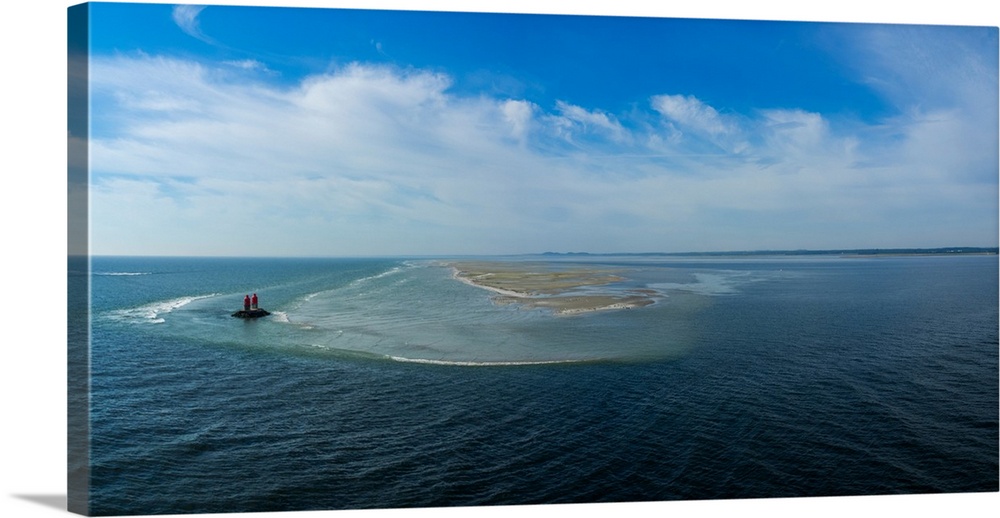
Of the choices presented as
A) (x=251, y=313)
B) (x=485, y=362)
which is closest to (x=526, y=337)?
(x=485, y=362)

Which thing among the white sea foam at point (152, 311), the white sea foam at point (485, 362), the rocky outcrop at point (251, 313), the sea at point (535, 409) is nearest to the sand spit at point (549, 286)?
the sea at point (535, 409)

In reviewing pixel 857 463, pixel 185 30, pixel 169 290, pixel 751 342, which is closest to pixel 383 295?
Result: pixel 169 290

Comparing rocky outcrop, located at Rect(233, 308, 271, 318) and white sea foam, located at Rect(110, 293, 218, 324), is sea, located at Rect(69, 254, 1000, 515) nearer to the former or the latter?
white sea foam, located at Rect(110, 293, 218, 324)

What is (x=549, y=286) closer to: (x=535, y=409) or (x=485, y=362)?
(x=485, y=362)

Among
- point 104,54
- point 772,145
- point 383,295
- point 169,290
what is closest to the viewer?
point 104,54

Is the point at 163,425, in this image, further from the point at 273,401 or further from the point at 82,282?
the point at 82,282

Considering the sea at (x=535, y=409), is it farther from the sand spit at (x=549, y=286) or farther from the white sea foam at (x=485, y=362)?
the sand spit at (x=549, y=286)

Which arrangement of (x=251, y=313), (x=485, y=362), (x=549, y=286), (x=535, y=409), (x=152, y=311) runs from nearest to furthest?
(x=535, y=409), (x=485, y=362), (x=251, y=313), (x=152, y=311), (x=549, y=286)
